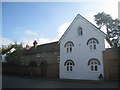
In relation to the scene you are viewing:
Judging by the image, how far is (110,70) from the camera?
19812mm

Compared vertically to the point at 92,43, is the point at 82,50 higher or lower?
lower

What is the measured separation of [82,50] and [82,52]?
354mm

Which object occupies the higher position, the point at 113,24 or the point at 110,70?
the point at 113,24

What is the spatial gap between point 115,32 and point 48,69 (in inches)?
1043

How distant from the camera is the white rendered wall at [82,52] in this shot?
824 inches

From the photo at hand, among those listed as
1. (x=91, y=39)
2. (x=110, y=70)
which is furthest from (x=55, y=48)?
(x=110, y=70)

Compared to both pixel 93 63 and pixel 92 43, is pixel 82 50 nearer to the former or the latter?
pixel 92 43

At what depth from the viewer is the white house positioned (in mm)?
20906

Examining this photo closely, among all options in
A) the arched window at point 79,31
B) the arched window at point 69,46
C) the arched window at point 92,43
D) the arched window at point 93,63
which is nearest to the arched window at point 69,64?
the arched window at point 69,46

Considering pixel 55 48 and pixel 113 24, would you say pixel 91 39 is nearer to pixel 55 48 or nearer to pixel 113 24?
pixel 55 48

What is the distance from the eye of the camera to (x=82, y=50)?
2259 cm

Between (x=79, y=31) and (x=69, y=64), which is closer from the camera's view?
(x=79, y=31)

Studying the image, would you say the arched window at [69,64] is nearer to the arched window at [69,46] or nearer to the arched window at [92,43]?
the arched window at [69,46]

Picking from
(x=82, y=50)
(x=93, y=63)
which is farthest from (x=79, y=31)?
(x=93, y=63)
